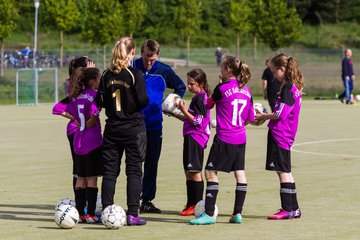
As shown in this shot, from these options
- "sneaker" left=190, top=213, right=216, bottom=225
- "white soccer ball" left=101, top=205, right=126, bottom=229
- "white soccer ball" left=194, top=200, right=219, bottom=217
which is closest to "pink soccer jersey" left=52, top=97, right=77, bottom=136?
"white soccer ball" left=101, top=205, right=126, bottom=229

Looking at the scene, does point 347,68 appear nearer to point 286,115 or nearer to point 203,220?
point 286,115

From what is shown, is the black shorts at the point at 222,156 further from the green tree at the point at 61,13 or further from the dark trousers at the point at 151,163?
the green tree at the point at 61,13

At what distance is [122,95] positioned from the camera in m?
10.2

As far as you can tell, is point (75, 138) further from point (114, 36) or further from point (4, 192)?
point (114, 36)

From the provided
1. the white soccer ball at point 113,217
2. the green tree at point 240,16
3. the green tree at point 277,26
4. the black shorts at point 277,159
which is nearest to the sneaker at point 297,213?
the black shorts at point 277,159

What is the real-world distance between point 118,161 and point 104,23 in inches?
1873

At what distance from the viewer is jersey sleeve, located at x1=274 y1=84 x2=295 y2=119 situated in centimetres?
1073

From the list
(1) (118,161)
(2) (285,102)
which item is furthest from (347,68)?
(1) (118,161)

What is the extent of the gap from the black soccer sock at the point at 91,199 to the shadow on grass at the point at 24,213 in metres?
0.51

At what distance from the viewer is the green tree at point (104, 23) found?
57.7m

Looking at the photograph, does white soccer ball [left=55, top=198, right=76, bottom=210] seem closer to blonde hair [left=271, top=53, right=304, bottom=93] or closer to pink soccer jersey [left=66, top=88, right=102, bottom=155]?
pink soccer jersey [left=66, top=88, right=102, bottom=155]

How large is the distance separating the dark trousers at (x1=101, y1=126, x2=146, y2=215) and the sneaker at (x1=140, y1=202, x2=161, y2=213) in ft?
3.43

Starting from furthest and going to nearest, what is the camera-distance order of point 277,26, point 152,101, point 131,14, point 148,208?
point 131,14
point 277,26
point 148,208
point 152,101

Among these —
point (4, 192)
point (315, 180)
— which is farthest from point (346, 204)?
point (4, 192)
